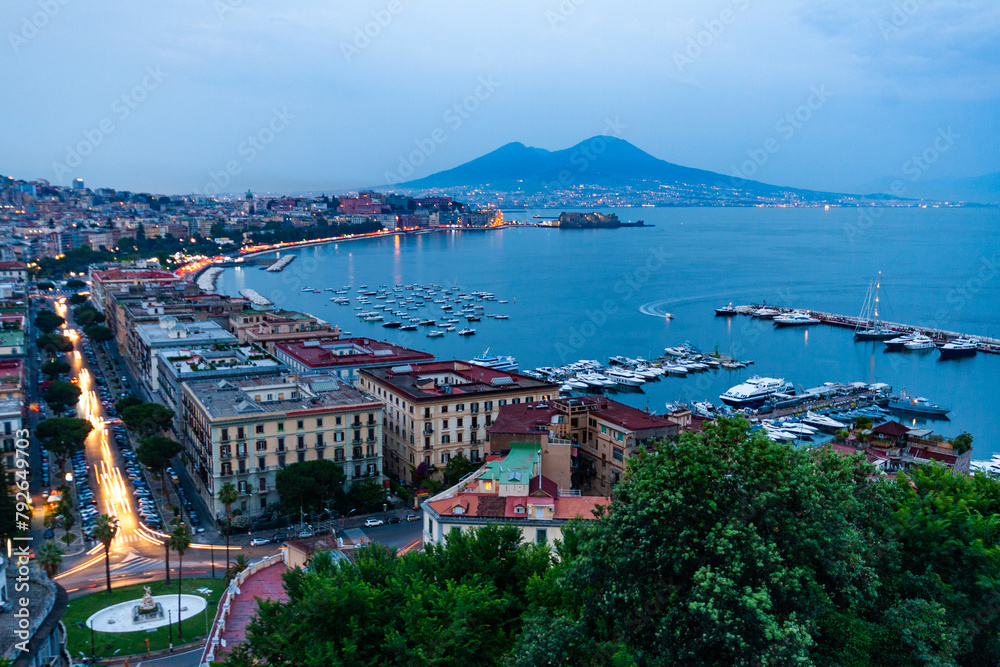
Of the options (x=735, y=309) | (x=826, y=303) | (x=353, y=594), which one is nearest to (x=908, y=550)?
(x=353, y=594)

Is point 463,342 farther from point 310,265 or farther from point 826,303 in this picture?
point 310,265

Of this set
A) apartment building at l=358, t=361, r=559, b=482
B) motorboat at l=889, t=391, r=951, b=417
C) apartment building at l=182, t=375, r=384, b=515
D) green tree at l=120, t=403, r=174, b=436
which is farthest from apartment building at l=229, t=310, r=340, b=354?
motorboat at l=889, t=391, r=951, b=417

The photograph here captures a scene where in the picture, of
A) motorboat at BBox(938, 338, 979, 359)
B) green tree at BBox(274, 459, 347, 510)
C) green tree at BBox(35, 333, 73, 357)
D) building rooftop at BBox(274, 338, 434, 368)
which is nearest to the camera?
green tree at BBox(274, 459, 347, 510)

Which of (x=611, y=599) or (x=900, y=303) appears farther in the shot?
(x=900, y=303)

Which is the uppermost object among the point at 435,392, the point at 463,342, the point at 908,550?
the point at 908,550

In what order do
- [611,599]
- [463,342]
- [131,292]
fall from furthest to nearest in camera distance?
1. [463,342]
2. [131,292]
3. [611,599]

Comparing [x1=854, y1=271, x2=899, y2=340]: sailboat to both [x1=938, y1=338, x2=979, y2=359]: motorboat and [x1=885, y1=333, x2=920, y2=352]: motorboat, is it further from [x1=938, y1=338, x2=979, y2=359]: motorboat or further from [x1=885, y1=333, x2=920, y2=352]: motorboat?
[x1=938, y1=338, x2=979, y2=359]: motorboat

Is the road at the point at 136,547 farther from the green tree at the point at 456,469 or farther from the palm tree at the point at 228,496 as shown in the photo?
the green tree at the point at 456,469
